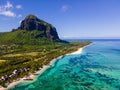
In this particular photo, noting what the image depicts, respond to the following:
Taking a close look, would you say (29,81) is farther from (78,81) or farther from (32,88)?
(78,81)

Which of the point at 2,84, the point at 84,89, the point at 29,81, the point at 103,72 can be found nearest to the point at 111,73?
the point at 103,72

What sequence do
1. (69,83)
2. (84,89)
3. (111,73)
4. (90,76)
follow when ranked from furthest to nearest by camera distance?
(111,73) < (90,76) < (69,83) < (84,89)

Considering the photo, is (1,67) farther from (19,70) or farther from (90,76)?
(90,76)

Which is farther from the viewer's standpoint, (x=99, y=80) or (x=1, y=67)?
(x=1, y=67)

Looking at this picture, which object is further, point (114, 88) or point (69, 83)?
point (69, 83)

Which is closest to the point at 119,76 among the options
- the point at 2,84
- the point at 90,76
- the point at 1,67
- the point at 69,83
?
the point at 90,76

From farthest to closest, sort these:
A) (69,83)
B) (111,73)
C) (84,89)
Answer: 1. (111,73)
2. (69,83)
3. (84,89)

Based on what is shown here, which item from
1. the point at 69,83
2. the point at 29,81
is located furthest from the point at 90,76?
the point at 29,81

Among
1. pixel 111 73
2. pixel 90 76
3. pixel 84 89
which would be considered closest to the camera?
pixel 84 89

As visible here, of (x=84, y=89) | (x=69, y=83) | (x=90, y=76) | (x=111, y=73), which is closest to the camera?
(x=84, y=89)
